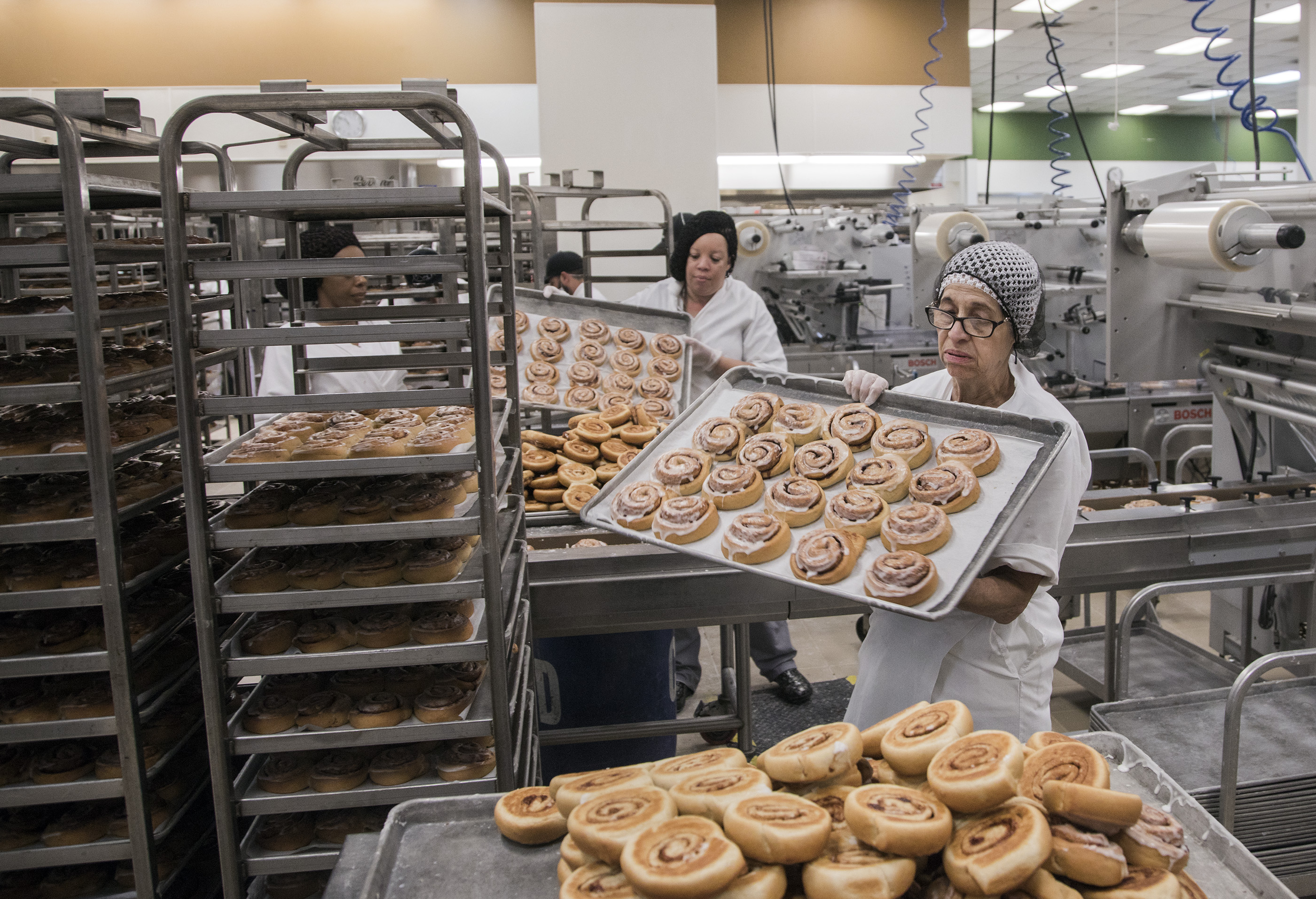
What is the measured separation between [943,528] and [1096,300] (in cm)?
418

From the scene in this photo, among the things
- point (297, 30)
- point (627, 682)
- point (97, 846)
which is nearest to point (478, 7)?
point (297, 30)

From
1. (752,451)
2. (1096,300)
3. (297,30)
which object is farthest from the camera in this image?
(297,30)

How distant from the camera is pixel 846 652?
4.34 metres

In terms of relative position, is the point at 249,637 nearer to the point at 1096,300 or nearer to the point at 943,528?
the point at 943,528

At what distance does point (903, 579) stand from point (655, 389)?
A: 1.68 metres

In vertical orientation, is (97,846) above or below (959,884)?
below

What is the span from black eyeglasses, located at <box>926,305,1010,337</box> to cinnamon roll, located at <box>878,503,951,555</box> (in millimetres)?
321

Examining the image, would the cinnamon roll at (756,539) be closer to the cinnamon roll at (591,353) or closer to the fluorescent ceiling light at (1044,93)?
the cinnamon roll at (591,353)

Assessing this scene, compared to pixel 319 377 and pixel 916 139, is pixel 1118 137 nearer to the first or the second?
pixel 916 139

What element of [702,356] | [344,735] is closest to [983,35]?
[702,356]

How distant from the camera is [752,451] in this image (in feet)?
6.02

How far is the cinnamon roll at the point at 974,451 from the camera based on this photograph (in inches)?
64.4

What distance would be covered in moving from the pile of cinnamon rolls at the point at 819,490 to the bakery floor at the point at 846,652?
182cm

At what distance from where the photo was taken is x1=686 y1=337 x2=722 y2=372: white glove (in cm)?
311
